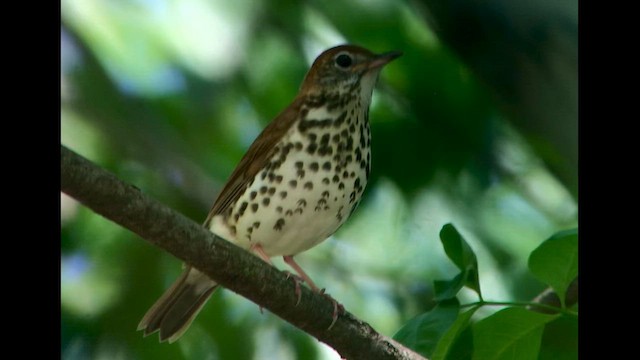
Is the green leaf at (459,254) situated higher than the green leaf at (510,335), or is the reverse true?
the green leaf at (459,254)

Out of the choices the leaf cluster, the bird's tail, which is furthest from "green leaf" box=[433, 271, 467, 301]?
the bird's tail

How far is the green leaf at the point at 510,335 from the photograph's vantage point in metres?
1.73

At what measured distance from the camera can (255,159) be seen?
232cm

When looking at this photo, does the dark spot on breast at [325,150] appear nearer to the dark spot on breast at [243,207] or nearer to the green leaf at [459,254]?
the dark spot on breast at [243,207]

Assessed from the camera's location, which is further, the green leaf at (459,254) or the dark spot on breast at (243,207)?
the dark spot on breast at (243,207)

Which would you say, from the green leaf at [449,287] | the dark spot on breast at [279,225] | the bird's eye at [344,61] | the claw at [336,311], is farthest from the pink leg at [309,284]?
the bird's eye at [344,61]

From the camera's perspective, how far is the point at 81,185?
146cm

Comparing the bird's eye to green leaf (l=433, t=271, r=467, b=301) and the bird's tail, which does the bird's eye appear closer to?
the bird's tail

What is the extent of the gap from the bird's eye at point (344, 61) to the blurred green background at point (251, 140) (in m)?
0.11

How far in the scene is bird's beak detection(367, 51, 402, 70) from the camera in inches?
91.4

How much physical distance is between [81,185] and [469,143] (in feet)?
4.07
